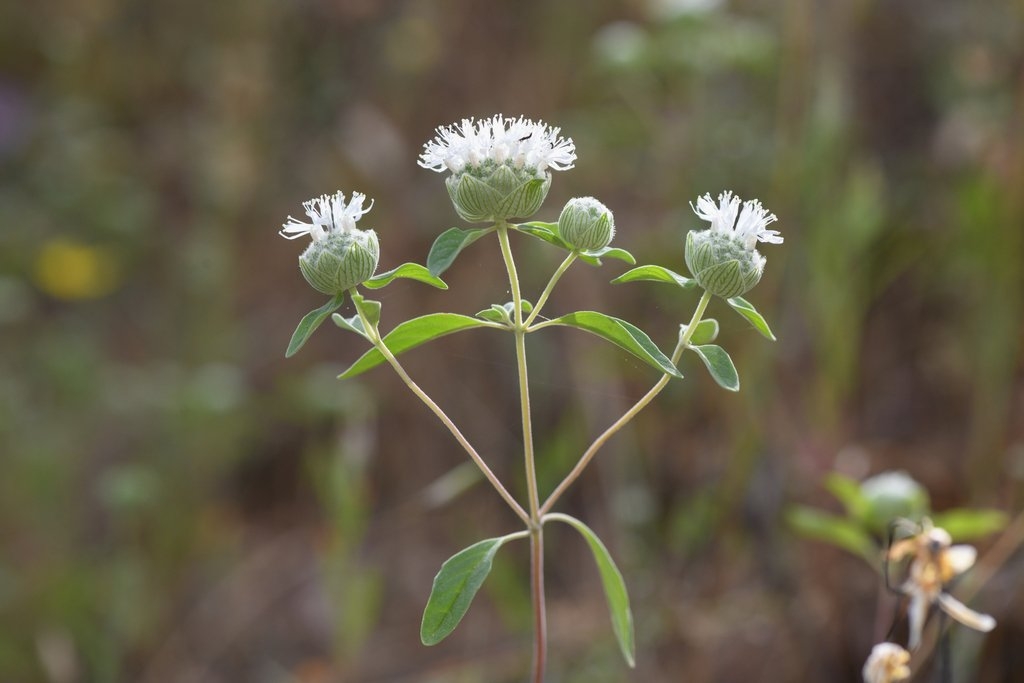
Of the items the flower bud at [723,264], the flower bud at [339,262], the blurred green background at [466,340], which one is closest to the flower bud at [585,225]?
the flower bud at [723,264]

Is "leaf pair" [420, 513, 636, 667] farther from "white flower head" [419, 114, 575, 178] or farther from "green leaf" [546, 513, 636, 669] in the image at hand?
"white flower head" [419, 114, 575, 178]

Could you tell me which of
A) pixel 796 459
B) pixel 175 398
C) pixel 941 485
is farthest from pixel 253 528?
pixel 941 485

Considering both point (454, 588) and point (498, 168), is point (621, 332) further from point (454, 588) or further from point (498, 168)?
point (454, 588)

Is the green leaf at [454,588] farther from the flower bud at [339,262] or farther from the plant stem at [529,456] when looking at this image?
the flower bud at [339,262]

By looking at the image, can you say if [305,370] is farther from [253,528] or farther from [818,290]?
[818,290]

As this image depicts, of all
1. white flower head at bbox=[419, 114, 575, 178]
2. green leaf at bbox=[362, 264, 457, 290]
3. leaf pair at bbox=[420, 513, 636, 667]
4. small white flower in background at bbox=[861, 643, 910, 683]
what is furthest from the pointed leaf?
small white flower in background at bbox=[861, 643, 910, 683]

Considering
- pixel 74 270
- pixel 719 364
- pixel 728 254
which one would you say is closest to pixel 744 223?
pixel 728 254

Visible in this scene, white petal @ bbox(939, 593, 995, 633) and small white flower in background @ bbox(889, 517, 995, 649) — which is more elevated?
small white flower in background @ bbox(889, 517, 995, 649)
